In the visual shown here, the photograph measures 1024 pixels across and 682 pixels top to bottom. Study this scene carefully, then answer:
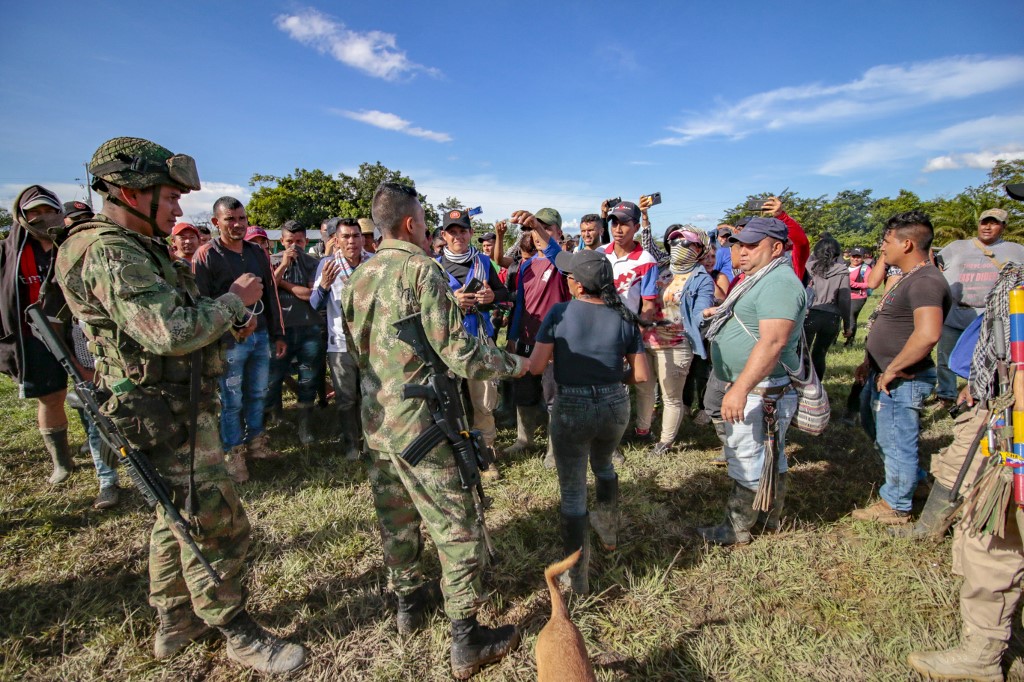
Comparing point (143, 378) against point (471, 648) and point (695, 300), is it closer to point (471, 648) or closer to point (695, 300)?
point (471, 648)

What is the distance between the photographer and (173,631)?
8.19ft

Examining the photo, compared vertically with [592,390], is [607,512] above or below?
below

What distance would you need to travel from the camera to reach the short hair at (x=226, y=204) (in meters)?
4.26

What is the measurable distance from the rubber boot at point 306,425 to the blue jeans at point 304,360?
0.05 metres

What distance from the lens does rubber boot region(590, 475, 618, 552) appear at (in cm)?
312

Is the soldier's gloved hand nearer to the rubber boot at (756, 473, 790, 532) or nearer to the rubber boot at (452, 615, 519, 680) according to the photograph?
the rubber boot at (452, 615, 519, 680)

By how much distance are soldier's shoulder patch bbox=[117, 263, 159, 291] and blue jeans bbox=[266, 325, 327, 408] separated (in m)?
3.40

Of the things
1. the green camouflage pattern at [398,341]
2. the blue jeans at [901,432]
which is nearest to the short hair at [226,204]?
the green camouflage pattern at [398,341]

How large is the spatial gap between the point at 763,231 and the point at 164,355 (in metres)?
3.30

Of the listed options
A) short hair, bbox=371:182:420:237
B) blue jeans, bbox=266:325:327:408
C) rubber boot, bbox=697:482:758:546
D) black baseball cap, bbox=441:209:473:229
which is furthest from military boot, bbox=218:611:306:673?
black baseball cap, bbox=441:209:473:229

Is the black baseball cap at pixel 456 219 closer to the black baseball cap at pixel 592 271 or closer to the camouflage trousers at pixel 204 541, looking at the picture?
the black baseball cap at pixel 592 271

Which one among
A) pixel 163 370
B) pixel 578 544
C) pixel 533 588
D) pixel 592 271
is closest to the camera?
pixel 163 370

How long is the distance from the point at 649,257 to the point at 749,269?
1.41 m

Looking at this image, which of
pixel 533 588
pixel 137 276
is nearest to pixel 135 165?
pixel 137 276
